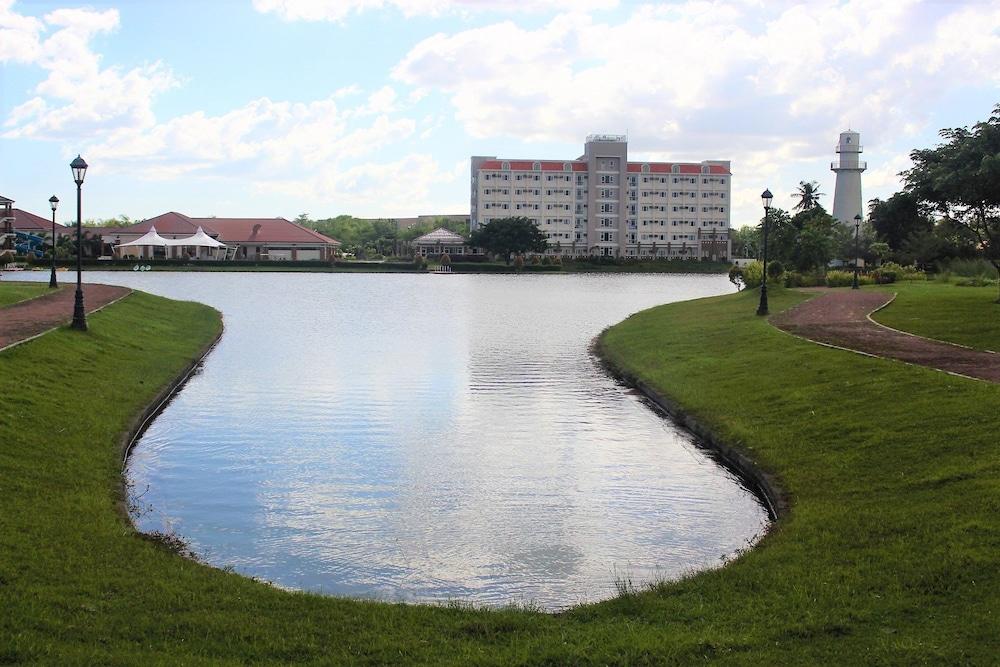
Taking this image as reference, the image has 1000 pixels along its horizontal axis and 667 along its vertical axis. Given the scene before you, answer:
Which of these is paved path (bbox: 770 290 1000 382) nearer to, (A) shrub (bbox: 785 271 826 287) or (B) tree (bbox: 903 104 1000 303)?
(B) tree (bbox: 903 104 1000 303)

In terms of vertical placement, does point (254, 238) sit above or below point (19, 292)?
above

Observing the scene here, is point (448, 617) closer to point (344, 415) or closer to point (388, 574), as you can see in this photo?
point (388, 574)

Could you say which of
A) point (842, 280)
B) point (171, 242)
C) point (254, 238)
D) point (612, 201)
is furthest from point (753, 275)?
point (612, 201)

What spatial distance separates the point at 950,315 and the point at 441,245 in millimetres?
117022

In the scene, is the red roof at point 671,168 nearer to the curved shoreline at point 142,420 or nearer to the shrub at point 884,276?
the shrub at point 884,276

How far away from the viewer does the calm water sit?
11.4 metres

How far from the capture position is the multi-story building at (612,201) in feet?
499

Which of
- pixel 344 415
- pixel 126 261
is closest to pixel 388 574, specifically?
pixel 344 415

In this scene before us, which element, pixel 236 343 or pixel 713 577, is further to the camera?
pixel 236 343

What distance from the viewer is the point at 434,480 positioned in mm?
15422

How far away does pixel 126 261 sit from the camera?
10838 cm

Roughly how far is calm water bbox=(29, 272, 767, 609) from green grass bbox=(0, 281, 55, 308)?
963 centimetres

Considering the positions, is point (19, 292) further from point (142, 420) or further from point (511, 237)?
point (511, 237)

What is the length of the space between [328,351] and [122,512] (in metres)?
20.6
